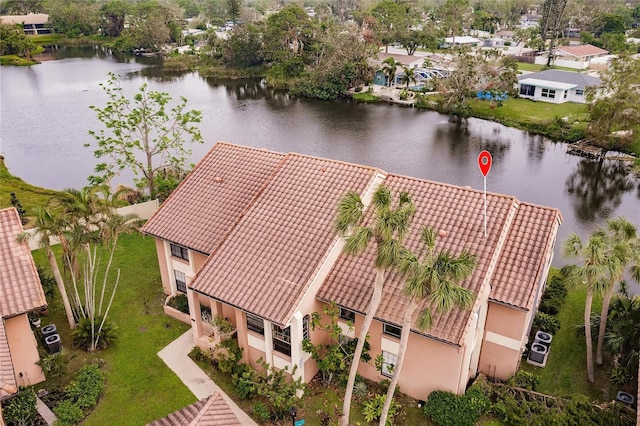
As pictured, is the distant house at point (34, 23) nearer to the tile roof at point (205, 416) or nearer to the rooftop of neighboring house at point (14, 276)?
the rooftop of neighboring house at point (14, 276)

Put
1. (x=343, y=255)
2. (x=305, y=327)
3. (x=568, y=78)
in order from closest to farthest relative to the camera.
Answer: (x=305, y=327), (x=343, y=255), (x=568, y=78)

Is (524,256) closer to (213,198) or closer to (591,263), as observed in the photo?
(591,263)

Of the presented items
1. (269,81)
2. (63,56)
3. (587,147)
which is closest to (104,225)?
(587,147)

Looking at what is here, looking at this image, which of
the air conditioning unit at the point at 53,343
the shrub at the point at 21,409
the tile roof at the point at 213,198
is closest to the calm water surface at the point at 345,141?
the tile roof at the point at 213,198

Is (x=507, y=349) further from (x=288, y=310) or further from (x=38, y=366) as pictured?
(x=38, y=366)

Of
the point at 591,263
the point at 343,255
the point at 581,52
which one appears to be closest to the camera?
the point at 591,263

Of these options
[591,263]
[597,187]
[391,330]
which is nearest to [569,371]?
[591,263]

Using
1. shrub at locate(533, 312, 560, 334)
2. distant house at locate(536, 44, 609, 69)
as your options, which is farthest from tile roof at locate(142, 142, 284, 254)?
distant house at locate(536, 44, 609, 69)
